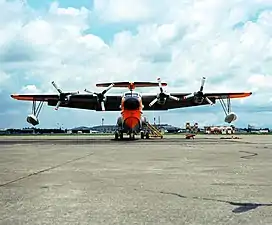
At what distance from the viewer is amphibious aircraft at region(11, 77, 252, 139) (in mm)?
42781

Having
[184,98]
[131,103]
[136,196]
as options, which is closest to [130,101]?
[131,103]

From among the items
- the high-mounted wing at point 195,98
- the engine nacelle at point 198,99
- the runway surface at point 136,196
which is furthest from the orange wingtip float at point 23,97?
the runway surface at point 136,196

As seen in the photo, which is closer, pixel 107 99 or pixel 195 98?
pixel 195 98

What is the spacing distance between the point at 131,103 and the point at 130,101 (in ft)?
0.70

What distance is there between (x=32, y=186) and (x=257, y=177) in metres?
5.33

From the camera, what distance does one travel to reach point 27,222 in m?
6.04

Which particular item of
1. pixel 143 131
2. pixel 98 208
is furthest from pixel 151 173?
pixel 143 131

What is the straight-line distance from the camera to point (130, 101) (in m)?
41.8

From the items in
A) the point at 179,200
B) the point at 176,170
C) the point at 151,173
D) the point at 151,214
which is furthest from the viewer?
the point at 176,170

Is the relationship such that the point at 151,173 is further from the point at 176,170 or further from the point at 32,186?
the point at 32,186

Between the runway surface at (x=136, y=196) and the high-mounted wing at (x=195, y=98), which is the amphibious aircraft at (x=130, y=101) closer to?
the high-mounted wing at (x=195, y=98)

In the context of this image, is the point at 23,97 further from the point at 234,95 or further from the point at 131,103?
the point at 234,95

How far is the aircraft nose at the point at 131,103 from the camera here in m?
41.8

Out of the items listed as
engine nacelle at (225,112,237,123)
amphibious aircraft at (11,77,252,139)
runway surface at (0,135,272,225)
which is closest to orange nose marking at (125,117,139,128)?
amphibious aircraft at (11,77,252,139)
